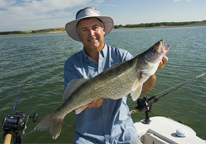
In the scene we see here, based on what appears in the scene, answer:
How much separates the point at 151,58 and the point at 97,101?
1.25m

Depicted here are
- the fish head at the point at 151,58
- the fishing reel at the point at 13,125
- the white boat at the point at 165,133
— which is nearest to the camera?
the fish head at the point at 151,58

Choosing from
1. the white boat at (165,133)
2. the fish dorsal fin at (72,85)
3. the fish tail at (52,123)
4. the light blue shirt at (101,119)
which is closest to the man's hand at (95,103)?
the light blue shirt at (101,119)

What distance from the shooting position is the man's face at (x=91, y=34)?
3.26 m

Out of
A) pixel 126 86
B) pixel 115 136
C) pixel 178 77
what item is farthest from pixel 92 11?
pixel 178 77

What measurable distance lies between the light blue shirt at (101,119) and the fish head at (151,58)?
0.81 metres

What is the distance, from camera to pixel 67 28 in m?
3.74

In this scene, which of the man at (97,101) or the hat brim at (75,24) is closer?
the man at (97,101)

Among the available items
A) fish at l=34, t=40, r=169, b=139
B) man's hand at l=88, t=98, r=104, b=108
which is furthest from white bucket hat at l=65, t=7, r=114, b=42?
man's hand at l=88, t=98, r=104, b=108

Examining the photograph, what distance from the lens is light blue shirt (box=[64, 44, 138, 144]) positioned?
120 inches

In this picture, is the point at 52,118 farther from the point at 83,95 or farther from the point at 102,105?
the point at 102,105

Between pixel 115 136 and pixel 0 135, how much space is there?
5.55 metres

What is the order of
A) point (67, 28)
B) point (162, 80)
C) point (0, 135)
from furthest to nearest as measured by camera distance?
point (162, 80) → point (0, 135) → point (67, 28)

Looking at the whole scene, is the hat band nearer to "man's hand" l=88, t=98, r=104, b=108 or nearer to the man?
the man

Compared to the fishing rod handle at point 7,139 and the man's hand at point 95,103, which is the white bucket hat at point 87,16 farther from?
the fishing rod handle at point 7,139
